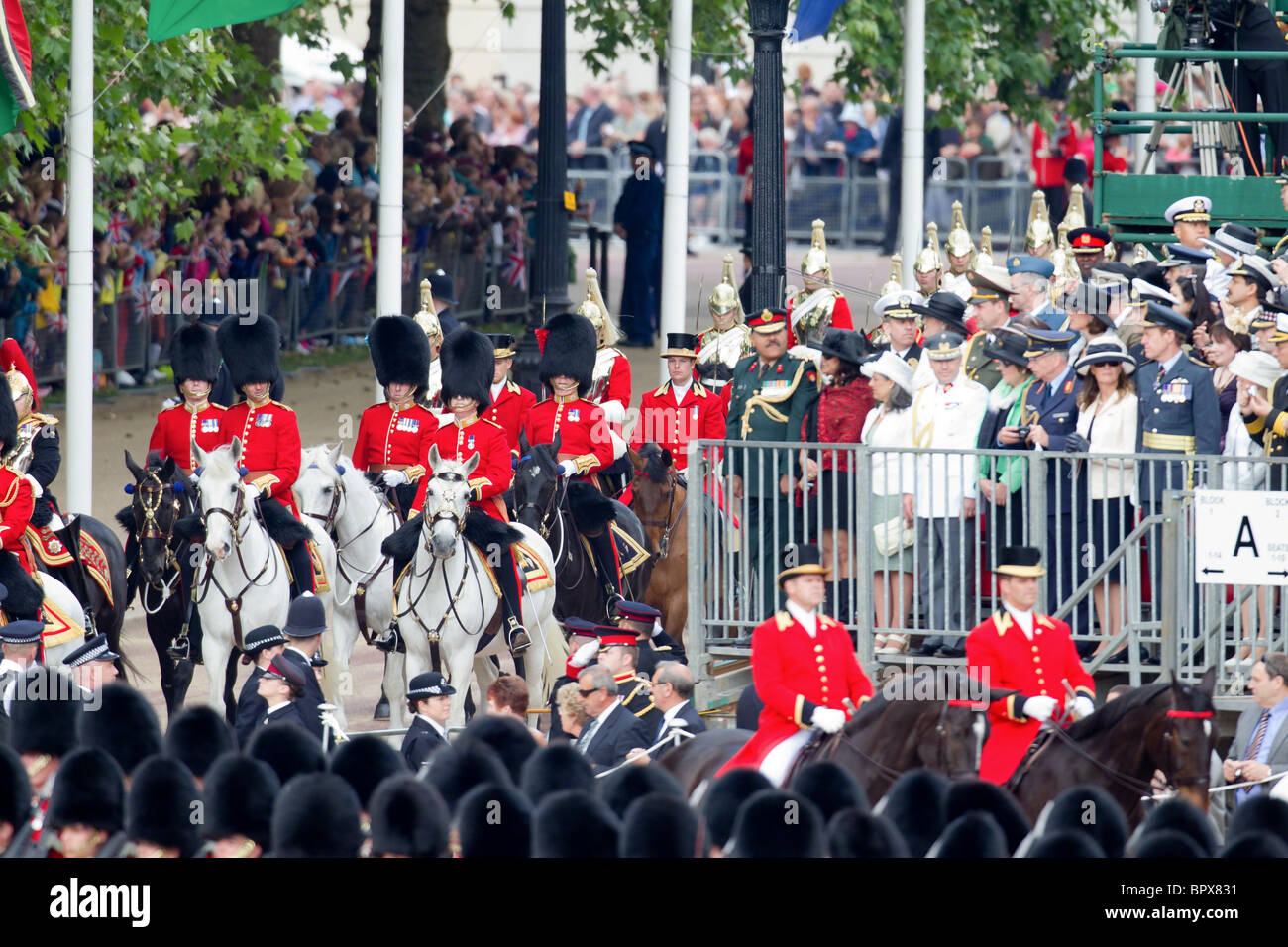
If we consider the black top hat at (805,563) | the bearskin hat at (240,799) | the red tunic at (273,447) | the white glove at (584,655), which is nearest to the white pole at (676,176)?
the red tunic at (273,447)

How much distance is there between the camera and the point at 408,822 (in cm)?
983

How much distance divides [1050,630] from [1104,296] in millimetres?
3884

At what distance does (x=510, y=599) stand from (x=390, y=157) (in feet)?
13.4

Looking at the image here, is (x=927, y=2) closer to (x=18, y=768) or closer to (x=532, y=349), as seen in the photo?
(x=532, y=349)

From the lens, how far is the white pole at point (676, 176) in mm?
17953

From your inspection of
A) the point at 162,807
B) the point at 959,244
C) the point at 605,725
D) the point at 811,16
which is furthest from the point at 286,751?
the point at 959,244

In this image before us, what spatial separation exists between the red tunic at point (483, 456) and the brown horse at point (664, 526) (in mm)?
1063

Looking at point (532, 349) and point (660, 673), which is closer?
point (660, 673)

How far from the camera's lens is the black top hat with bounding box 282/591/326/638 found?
529 inches

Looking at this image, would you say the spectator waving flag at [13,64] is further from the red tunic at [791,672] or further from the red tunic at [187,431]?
the red tunic at [791,672]

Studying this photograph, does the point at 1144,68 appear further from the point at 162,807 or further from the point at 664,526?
the point at 162,807
